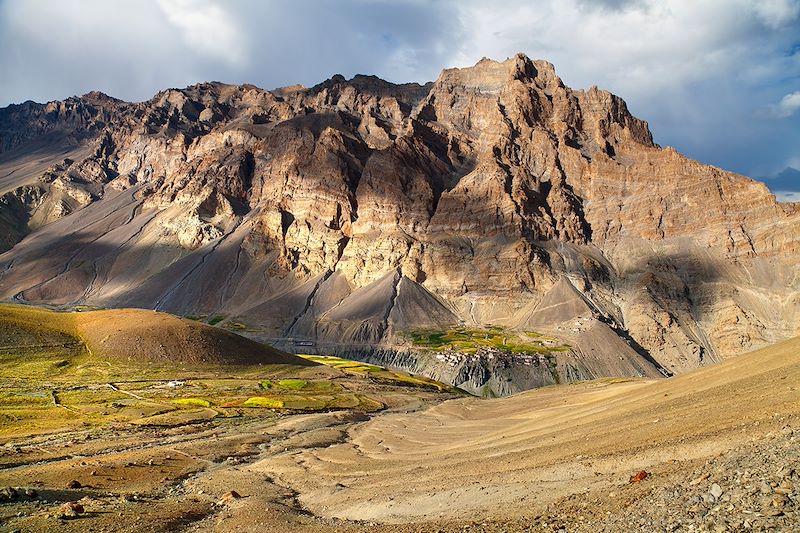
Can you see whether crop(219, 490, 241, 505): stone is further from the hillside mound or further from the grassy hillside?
the hillside mound

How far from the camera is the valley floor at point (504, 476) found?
550 inches

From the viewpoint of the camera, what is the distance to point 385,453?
43.9 meters

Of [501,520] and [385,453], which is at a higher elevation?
[501,520]

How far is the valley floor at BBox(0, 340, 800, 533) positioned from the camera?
45.9ft

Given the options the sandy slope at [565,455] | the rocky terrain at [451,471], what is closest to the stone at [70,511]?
the rocky terrain at [451,471]

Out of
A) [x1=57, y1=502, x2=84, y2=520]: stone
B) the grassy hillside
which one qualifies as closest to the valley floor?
[x1=57, y1=502, x2=84, y2=520]: stone

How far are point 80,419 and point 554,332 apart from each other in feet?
452

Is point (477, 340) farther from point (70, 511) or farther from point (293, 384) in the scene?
point (70, 511)

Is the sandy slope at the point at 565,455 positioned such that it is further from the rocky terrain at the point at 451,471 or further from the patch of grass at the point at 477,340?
the patch of grass at the point at 477,340

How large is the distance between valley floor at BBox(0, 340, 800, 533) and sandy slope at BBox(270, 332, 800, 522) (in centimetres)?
11

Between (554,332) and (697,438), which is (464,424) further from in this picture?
(554,332)

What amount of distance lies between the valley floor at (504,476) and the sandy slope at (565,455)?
11 cm

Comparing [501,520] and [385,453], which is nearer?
[501,520]

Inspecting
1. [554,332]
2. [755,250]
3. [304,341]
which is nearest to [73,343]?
[304,341]
